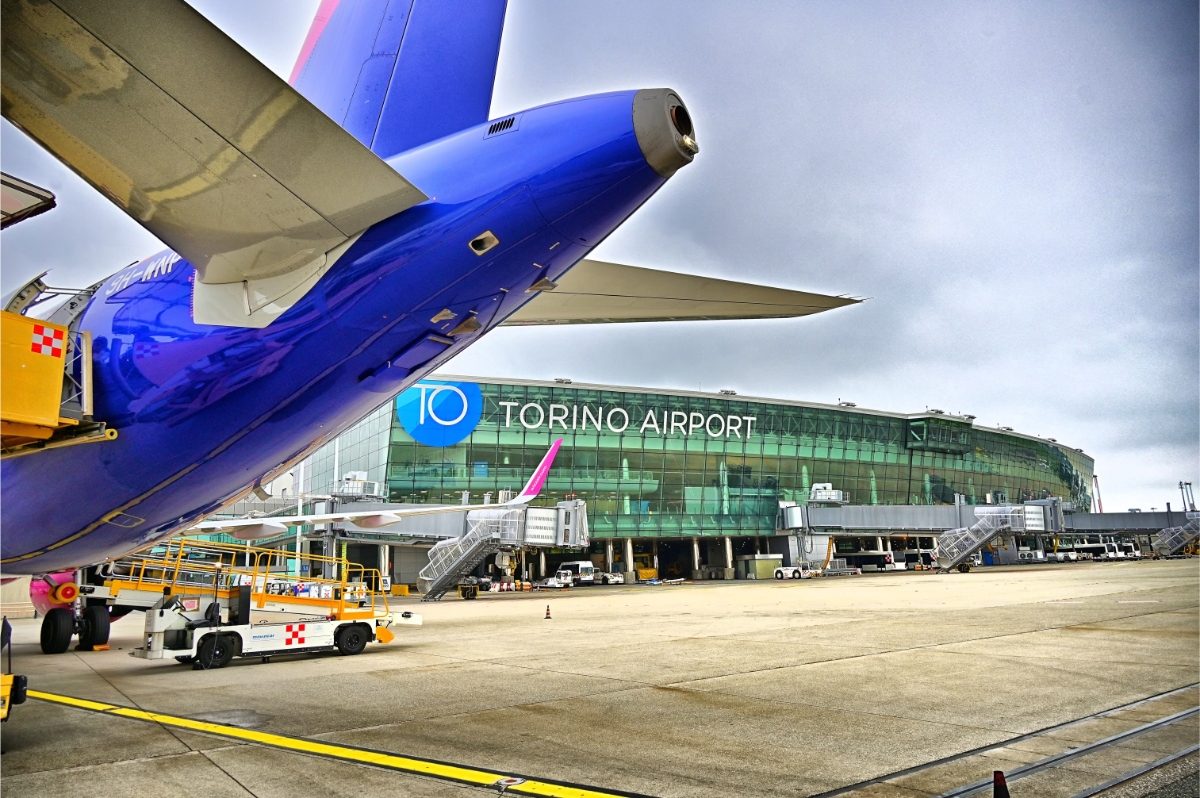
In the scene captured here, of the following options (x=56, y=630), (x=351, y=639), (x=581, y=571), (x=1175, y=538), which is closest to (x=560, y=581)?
(x=581, y=571)

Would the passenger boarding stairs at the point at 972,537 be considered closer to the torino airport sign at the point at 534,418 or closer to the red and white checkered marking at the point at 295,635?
the torino airport sign at the point at 534,418

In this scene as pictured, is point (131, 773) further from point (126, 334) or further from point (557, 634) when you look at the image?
point (557, 634)

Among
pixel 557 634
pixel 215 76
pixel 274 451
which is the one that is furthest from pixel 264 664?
pixel 215 76

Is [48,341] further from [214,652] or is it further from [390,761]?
[214,652]

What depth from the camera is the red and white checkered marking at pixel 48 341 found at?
18.4 ft

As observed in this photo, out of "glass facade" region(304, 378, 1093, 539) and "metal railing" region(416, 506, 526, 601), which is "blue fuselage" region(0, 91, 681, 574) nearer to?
"metal railing" region(416, 506, 526, 601)

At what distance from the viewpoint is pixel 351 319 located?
17.0 feet

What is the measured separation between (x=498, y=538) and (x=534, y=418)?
70.3ft

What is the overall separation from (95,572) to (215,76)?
19.3m

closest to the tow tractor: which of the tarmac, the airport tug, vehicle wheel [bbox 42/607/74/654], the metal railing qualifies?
the airport tug

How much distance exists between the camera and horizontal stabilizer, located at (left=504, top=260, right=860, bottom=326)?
5.64 metres

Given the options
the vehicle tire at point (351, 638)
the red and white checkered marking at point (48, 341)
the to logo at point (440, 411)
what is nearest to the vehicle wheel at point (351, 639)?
the vehicle tire at point (351, 638)

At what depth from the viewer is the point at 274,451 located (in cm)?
634

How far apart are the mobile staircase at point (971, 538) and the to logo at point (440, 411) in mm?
41187
